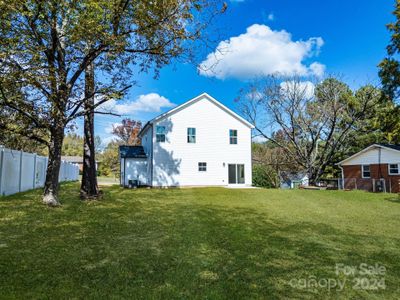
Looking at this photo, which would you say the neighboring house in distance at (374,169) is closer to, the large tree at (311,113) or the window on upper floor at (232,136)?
the large tree at (311,113)

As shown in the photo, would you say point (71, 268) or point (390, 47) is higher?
point (390, 47)

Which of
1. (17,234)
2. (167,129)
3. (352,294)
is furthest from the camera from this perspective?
(167,129)

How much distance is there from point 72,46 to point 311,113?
24.8 meters

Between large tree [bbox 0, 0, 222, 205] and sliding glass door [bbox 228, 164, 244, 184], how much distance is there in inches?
519

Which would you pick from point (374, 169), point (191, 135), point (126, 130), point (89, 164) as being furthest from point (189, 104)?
point (126, 130)

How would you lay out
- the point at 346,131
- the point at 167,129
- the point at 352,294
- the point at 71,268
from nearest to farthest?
1. the point at 352,294
2. the point at 71,268
3. the point at 167,129
4. the point at 346,131

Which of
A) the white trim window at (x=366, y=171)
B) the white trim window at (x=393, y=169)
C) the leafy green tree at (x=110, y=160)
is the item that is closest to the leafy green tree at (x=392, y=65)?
the white trim window at (x=393, y=169)

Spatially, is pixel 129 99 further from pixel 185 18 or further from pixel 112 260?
pixel 112 260

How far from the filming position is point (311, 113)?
2942 cm

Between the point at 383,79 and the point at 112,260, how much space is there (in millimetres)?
20237

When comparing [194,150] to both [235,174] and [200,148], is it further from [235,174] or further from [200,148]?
[235,174]

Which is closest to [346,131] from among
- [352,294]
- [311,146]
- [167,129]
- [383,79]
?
[311,146]

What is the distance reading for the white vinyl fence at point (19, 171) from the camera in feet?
37.4

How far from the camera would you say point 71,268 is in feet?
14.5
